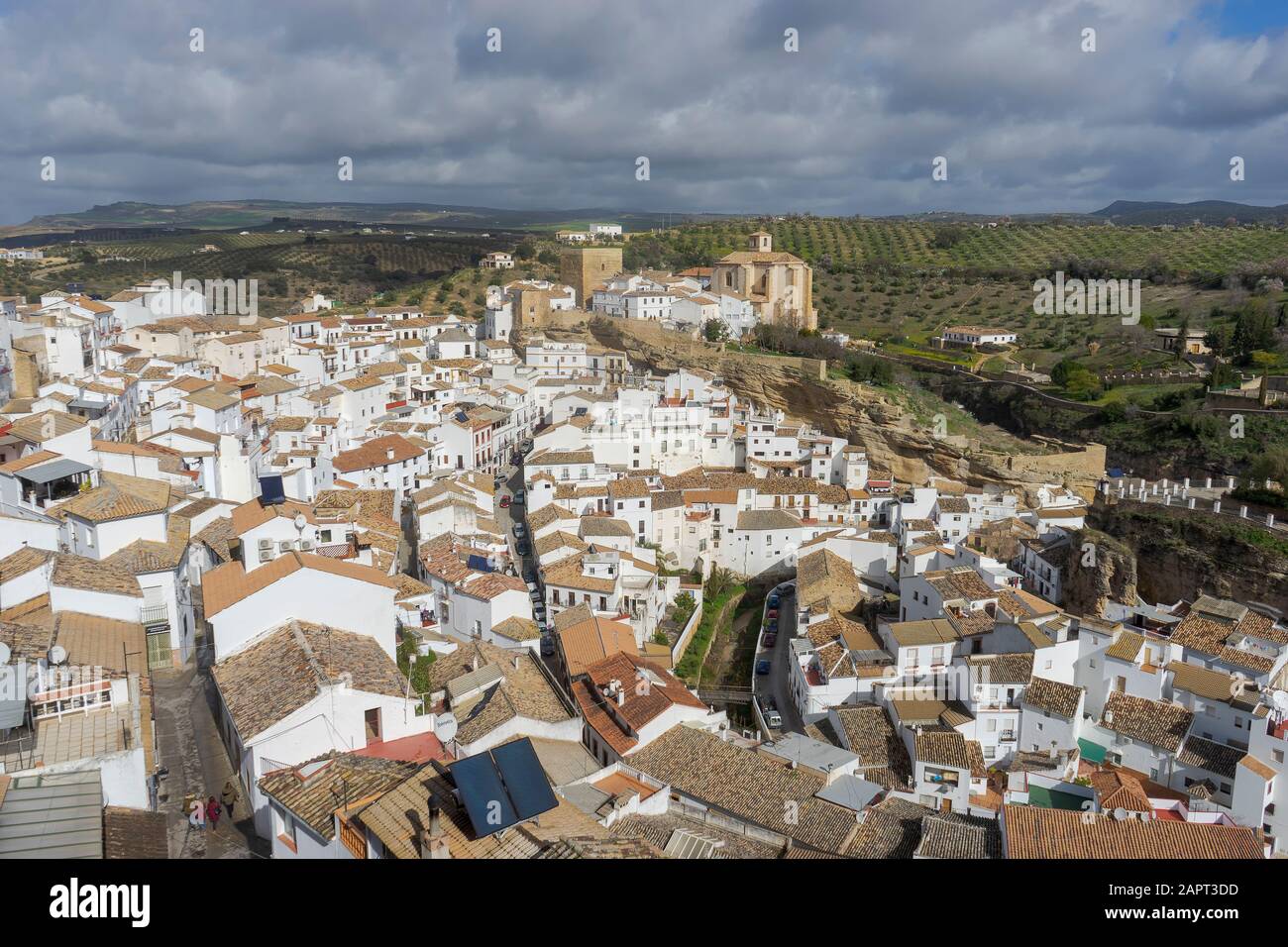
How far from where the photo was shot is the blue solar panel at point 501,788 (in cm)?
597

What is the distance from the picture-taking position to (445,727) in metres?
9.77

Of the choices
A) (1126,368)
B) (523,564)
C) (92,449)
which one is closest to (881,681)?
(523,564)

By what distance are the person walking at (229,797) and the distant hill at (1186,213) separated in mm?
59992

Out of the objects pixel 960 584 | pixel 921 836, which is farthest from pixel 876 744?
pixel 960 584

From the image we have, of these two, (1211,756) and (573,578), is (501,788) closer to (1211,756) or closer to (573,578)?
(573,578)

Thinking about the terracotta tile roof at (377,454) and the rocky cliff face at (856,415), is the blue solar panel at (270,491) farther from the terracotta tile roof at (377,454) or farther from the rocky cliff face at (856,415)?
the rocky cliff face at (856,415)

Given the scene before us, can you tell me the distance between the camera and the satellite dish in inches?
381

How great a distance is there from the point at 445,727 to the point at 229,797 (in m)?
2.35

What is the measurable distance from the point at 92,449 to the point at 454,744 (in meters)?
9.27

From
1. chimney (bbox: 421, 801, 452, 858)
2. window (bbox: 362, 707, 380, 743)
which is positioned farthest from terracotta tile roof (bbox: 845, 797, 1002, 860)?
chimney (bbox: 421, 801, 452, 858)

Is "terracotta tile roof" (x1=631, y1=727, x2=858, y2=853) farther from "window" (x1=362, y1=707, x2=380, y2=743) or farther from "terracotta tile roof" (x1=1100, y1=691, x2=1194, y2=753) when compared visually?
"terracotta tile roof" (x1=1100, y1=691, x2=1194, y2=753)

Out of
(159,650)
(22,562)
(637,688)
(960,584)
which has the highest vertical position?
(22,562)

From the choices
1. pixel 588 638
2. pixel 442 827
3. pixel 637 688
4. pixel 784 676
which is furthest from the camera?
pixel 784 676

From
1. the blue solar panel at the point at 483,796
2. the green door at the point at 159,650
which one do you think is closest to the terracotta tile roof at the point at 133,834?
the blue solar panel at the point at 483,796
